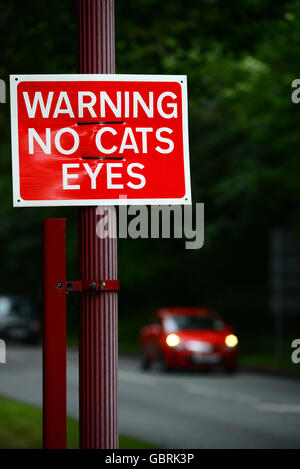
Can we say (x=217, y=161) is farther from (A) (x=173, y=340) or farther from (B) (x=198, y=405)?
(B) (x=198, y=405)

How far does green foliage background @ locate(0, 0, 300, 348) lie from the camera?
12.7 m

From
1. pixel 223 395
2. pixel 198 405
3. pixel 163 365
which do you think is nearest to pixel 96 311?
pixel 198 405

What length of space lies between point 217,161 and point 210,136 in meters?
1.13

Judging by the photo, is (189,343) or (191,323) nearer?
(189,343)

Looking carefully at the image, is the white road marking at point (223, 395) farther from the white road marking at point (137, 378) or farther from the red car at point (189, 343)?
the red car at point (189, 343)

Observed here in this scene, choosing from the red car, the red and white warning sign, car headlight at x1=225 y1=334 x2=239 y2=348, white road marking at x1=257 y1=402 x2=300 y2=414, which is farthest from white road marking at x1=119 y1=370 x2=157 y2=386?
the red and white warning sign

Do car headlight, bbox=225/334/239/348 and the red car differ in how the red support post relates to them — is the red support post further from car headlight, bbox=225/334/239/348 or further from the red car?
car headlight, bbox=225/334/239/348

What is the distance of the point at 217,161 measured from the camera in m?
32.8

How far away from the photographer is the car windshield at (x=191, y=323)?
899 inches

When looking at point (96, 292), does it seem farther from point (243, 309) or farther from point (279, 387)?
point (243, 309)

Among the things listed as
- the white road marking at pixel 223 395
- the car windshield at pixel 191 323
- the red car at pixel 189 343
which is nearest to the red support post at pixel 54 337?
the white road marking at pixel 223 395

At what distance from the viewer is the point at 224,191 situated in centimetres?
2711

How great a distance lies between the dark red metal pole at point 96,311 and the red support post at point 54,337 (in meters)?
0.17
